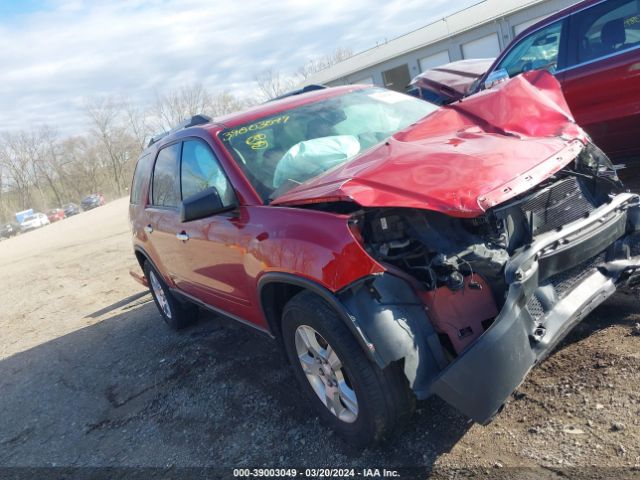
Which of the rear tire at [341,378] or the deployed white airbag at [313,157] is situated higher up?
the deployed white airbag at [313,157]

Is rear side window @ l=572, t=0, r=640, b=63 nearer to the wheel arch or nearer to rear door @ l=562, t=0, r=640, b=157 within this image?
rear door @ l=562, t=0, r=640, b=157

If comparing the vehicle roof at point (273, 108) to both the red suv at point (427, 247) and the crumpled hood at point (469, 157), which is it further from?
the crumpled hood at point (469, 157)

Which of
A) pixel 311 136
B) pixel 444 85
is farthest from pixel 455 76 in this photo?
pixel 311 136

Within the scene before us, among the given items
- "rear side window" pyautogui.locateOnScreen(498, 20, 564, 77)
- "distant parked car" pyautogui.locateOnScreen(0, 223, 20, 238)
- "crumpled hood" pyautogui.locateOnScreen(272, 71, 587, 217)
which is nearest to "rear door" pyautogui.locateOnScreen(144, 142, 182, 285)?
"crumpled hood" pyautogui.locateOnScreen(272, 71, 587, 217)

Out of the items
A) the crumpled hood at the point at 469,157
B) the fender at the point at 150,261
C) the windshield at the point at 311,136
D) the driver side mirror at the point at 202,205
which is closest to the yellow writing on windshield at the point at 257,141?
the windshield at the point at 311,136

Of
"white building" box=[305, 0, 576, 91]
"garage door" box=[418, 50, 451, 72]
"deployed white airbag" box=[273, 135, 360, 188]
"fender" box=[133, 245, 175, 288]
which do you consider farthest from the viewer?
"garage door" box=[418, 50, 451, 72]

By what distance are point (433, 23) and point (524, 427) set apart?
112 ft

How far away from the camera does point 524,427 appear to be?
268cm

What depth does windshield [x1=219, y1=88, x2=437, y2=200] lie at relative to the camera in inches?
136

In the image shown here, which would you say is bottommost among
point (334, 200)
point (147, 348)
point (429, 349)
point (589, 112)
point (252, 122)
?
point (147, 348)

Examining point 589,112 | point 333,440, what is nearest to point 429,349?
point 333,440

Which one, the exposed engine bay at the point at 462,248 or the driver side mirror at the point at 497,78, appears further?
the driver side mirror at the point at 497,78

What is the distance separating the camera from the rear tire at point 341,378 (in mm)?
2564

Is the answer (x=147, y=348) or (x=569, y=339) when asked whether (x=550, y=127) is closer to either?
(x=569, y=339)
